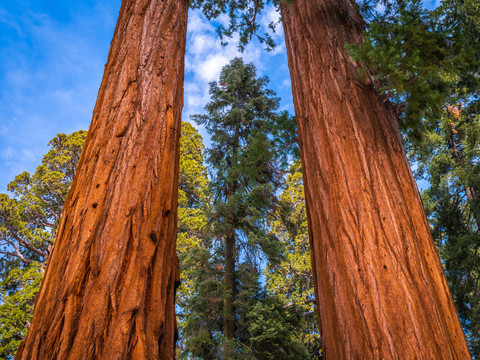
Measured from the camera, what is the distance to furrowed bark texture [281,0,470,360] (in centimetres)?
172

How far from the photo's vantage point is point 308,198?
2.66 metres

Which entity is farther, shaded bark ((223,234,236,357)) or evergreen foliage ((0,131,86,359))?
evergreen foliage ((0,131,86,359))

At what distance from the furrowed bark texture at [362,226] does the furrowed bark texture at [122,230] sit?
1157mm

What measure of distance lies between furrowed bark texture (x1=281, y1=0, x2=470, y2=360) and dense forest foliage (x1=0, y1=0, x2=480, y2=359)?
0.40m

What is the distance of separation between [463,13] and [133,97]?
756cm

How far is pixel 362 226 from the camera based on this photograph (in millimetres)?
2029

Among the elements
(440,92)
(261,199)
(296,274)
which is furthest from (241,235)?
(440,92)

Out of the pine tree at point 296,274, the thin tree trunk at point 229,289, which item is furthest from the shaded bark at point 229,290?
A: the pine tree at point 296,274

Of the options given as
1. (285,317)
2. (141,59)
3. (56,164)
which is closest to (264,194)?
(285,317)

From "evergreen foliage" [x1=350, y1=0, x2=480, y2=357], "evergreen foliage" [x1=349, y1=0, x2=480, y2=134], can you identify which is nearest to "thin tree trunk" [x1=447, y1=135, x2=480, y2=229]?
"evergreen foliage" [x1=350, y1=0, x2=480, y2=357]

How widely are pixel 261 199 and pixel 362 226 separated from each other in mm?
5630

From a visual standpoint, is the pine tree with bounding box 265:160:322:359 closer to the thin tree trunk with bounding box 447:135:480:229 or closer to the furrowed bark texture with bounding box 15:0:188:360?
the thin tree trunk with bounding box 447:135:480:229

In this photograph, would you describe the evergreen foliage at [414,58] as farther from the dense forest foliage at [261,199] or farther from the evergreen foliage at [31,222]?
the evergreen foliage at [31,222]

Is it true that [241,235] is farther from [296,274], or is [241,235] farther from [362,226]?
[362,226]
